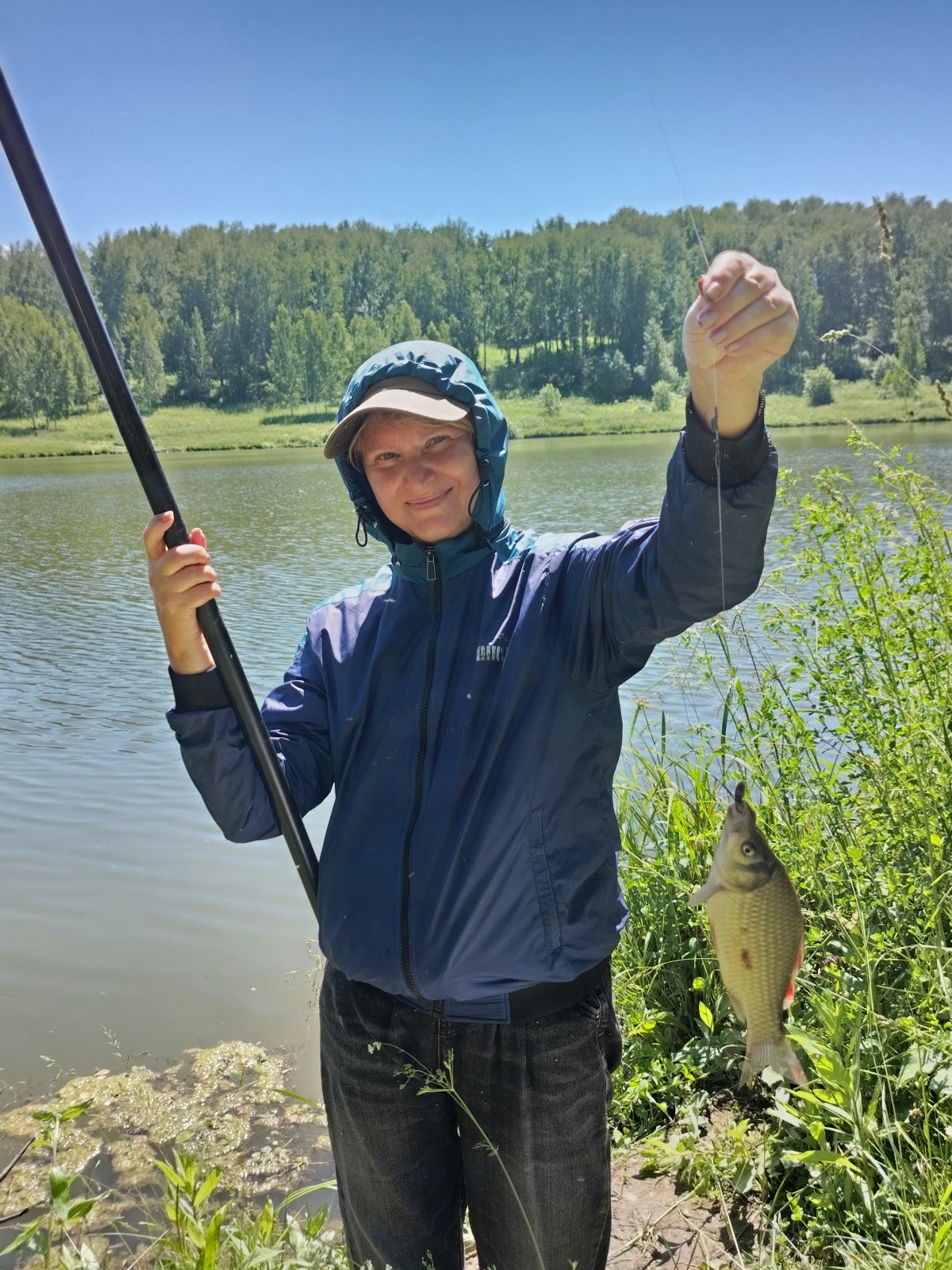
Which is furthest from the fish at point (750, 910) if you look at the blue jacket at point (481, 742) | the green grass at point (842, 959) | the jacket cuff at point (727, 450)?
the green grass at point (842, 959)

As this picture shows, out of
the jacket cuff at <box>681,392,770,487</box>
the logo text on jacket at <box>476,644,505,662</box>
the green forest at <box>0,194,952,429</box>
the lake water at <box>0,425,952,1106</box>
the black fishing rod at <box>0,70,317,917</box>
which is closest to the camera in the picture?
the jacket cuff at <box>681,392,770,487</box>

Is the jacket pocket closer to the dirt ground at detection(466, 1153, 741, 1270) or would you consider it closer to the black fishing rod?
the black fishing rod

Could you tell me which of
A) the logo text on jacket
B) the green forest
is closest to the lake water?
the logo text on jacket

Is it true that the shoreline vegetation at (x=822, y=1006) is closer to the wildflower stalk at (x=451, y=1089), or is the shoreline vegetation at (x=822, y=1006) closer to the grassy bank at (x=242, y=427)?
the wildflower stalk at (x=451, y=1089)

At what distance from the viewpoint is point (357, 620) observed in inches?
96.1

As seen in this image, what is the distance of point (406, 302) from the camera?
79812 mm

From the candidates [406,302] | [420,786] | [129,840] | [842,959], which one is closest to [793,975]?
[420,786]

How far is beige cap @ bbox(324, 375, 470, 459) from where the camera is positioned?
221cm

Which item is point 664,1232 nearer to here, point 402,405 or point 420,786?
point 420,786

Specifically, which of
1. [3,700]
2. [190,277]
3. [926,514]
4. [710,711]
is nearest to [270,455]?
[190,277]

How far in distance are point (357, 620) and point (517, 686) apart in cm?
54

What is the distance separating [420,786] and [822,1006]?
1.49 m

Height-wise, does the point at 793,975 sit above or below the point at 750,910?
below

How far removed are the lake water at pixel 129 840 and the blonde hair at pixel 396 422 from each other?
2197mm
